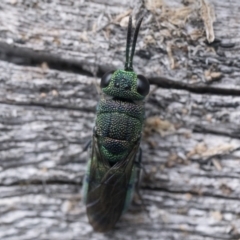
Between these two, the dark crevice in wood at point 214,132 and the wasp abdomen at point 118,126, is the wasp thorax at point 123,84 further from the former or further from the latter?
the dark crevice in wood at point 214,132

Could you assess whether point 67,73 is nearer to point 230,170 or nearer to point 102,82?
point 102,82

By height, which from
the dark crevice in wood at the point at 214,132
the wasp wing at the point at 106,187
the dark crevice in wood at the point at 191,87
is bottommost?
the wasp wing at the point at 106,187

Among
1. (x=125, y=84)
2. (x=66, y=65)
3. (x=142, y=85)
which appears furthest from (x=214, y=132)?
(x=66, y=65)

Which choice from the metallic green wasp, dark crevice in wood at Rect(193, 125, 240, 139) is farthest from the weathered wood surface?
the metallic green wasp

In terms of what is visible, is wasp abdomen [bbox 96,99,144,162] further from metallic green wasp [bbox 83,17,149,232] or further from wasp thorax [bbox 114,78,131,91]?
wasp thorax [bbox 114,78,131,91]

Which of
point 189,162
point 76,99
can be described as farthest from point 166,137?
point 76,99

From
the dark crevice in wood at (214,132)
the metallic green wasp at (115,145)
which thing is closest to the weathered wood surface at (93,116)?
the dark crevice in wood at (214,132)

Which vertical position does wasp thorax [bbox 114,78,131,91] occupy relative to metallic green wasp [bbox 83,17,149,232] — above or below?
above
